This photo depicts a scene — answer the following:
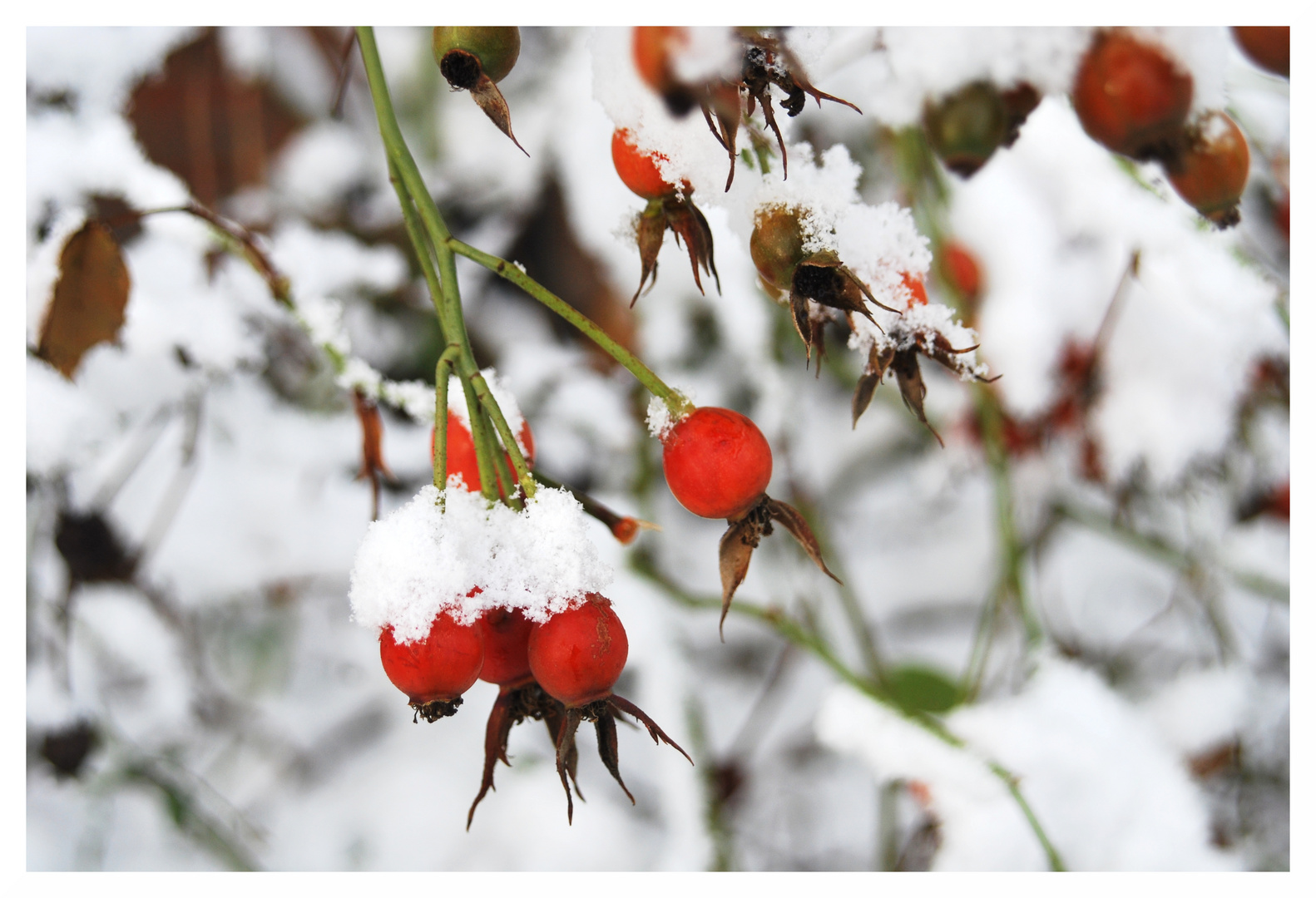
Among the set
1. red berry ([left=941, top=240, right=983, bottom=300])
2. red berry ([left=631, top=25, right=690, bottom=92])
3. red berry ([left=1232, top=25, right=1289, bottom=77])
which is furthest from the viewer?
red berry ([left=941, top=240, right=983, bottom=300])

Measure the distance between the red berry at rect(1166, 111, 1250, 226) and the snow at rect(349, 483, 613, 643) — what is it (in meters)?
0.37

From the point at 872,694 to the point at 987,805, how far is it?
166 millimetres

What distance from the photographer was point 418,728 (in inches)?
59.7

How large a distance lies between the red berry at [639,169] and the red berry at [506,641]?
0.23 m

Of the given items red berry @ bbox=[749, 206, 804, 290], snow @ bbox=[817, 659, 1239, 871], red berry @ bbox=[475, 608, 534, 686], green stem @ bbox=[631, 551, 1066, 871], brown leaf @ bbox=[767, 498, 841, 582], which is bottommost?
snow @ bbox=[817, 659, 1239, 871]

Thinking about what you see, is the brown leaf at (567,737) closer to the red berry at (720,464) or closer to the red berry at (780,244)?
the red berry at (720,464)

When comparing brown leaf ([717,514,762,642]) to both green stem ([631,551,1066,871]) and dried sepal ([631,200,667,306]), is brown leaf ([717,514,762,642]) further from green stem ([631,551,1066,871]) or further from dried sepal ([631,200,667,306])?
green stem ([631,551,1066,871])

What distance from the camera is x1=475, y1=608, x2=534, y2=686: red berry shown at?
425mm

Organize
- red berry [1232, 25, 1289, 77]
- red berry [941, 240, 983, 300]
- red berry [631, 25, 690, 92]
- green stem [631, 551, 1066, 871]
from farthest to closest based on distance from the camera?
red berry [941, 240, 983, 300] < green stem [631, 551, 1066, 871] < red berry [1232, 25, 1289, 77] < red berry [631, 25, 690, 92]

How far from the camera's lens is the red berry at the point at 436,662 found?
38 cm

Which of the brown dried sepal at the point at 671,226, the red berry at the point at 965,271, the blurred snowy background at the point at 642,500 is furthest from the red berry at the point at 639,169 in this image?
the red berry at the point at 965,271

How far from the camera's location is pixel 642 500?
1308 mm

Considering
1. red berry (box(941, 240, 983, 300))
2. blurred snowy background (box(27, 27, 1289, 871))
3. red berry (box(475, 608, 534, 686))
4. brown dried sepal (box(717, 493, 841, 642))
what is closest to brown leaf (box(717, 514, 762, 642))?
brown dried sepal (box(717, 493, 841, 642))
